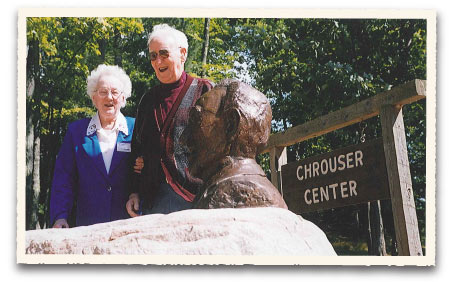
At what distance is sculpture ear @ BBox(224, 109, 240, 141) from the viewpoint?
4.00 metres

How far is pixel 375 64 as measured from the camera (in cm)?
640

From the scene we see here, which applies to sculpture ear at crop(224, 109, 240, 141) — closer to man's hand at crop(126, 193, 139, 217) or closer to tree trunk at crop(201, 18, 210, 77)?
man's hand at crop(126, 193, 139, 217)

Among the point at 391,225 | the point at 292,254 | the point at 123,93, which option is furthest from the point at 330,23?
the point at 391,225

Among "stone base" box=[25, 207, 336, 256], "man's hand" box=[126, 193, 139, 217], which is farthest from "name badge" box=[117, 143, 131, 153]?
"stone base" box=[25, 207, 336, 256]

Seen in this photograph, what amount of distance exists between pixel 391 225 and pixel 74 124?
17.6 ft

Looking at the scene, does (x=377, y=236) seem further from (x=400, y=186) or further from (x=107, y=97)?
(x=107, y=97)

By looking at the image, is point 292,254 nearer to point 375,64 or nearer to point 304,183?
point 304,183

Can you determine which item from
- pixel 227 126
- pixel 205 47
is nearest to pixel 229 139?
pixel 227 126

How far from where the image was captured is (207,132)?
405 centimetres

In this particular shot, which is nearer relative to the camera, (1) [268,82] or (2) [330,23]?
(2) [330,23]

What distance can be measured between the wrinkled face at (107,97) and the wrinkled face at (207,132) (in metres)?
0.81

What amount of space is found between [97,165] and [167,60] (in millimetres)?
908

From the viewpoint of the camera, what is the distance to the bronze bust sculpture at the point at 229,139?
154 inches

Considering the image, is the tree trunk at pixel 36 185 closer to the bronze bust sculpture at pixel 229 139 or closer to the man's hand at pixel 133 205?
the man's hand at pixel 133 205
